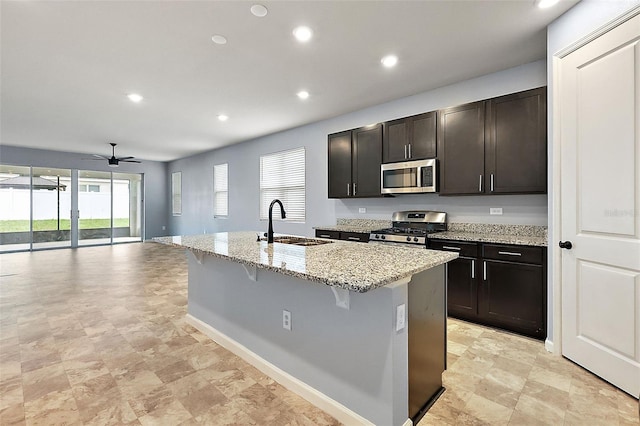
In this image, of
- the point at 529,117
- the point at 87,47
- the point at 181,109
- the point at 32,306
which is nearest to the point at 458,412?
the point at 529,117

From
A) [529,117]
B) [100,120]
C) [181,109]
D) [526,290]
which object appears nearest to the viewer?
[526,290]

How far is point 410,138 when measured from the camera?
3850 millimetres

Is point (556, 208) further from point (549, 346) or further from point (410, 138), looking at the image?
point (410, 138)

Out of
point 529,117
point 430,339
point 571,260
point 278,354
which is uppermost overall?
point 529,117

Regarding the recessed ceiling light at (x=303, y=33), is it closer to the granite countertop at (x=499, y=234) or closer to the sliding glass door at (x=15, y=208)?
the granite countertop at (x=499, y=234)

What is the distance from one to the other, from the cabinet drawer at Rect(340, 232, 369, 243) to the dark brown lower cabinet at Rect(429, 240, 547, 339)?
973mm

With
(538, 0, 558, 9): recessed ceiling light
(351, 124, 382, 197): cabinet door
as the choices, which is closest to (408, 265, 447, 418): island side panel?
(538, 0, 558, 9): recessed ceiling light

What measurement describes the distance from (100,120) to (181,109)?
169 cm

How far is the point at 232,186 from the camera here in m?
7.58

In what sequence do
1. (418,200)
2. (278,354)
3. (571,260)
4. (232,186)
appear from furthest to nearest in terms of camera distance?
(232,186), (418,200), (571,260), (278,354)

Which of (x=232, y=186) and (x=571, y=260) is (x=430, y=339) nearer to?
(x=571, y=260)

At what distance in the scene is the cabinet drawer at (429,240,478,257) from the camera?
10.1 ft

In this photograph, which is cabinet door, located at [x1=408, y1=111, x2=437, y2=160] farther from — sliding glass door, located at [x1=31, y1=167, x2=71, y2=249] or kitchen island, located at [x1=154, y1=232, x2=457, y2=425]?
sliding glass door, located at [x1=31, y1=167, x2=71, y2=249]

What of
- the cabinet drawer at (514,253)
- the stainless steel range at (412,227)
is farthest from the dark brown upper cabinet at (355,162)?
the cabinet drawer at (514,253)
